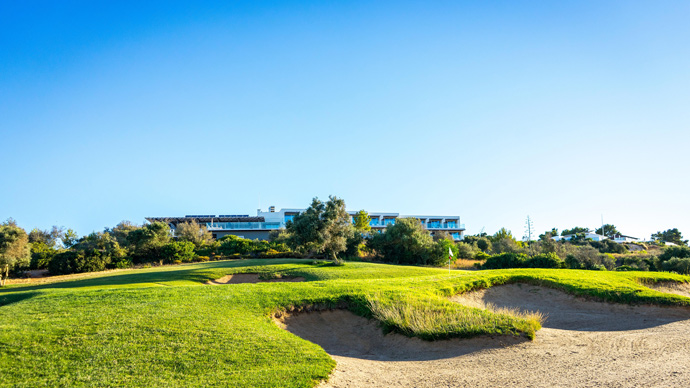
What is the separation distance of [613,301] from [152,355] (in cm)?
1847

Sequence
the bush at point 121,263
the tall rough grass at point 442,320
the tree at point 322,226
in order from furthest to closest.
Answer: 1. the bush at point 121,263
2. the tree at point 322,226
3. the tall rough grass at point 442,320

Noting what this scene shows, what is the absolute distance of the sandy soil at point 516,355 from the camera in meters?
8.41

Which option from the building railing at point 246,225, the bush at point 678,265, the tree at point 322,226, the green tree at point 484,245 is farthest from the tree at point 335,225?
the building railing at point 246,225

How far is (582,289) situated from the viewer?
62.4 ft

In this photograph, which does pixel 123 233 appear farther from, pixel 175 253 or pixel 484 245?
pixel 484 245

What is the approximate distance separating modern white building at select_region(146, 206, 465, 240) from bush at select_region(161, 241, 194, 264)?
32.4 m

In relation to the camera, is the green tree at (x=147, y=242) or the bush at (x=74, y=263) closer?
the bush at (x=74, y=263)

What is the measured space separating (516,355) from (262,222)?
256 ft

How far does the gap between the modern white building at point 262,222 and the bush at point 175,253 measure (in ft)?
106

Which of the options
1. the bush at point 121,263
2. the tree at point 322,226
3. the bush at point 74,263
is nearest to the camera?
the tree at point 322,226

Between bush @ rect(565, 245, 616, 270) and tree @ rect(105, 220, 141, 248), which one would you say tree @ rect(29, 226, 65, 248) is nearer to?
tree @ rect(105, 220, 141, 248)

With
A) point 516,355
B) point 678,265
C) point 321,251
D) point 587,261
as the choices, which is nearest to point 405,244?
point 321,251

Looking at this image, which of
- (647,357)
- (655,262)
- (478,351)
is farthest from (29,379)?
(655,262)

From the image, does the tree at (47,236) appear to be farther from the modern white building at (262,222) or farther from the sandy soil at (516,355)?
the sandy soil at (516,355)
